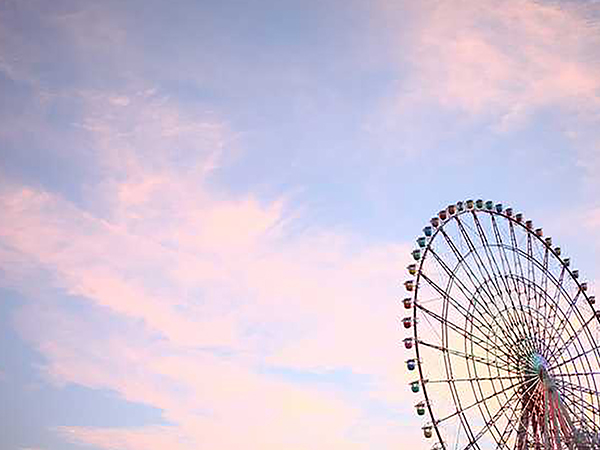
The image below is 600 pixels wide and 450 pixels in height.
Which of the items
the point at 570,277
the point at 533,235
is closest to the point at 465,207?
the point at 533,235

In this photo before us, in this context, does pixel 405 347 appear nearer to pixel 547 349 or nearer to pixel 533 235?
pixel 547 349

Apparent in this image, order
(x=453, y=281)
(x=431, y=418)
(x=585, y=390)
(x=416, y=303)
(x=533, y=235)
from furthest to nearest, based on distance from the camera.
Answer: (x=533, y=235) → (x=585, y=390) → (x=453, y=281) → (x=416, y=303) → (x=431, y=418)

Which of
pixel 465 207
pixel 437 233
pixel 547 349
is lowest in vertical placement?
pixel 547 349

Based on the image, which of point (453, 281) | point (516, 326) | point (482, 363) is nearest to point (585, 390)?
point (516, 326)

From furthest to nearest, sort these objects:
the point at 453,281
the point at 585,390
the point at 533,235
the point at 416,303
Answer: the point at 533,235, the point at 585,390, the point at 453,281, the point at 416,303

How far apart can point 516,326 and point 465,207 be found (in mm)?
7315

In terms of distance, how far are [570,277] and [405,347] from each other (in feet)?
58.8

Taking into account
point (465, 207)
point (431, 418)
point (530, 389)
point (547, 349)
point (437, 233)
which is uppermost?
point (465, 207)

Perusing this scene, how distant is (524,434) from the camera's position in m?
35.0

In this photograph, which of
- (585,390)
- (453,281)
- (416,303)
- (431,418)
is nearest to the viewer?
(431,418)

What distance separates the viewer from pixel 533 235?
43.9 m

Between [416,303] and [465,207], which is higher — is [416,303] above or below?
below

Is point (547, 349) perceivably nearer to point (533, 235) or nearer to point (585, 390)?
point (585, 390)

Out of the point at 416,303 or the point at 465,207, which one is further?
the point at 465,207
